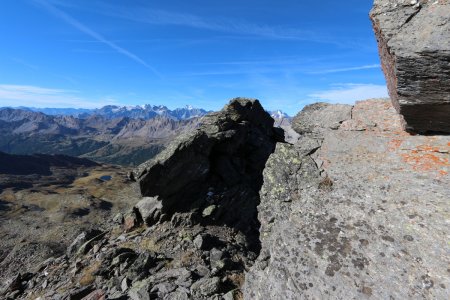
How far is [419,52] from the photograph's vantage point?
1125 centimetres

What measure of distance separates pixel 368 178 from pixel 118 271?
896 inches

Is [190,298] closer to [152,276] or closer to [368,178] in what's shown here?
[152,276]

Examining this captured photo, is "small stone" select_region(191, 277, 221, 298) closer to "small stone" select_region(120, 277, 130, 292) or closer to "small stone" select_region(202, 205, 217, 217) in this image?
"small stone" select_region(120, 277, 130, 292)

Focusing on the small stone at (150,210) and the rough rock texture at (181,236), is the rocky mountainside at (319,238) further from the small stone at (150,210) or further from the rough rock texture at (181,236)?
the small stone at (150,210)

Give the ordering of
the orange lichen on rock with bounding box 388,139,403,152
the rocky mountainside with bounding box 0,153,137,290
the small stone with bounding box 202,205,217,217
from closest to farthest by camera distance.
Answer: the orange lichen on rock with bounding box 388,139,403,152
the small stone with bounding box 202,205,217,217
the rocky mountainside with bounding box 0,153,137,290

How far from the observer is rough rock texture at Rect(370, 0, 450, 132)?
11188 mm

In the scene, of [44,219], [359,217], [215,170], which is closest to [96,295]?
[359,217]

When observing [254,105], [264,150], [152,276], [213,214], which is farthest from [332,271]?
[254,105]

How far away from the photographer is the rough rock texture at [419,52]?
11.2 metres

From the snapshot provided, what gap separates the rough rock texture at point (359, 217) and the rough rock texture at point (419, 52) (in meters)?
2.07

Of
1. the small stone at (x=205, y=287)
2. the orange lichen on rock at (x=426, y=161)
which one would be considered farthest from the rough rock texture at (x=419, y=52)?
the small stone at (x=205, y=287)

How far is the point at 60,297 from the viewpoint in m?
23.9

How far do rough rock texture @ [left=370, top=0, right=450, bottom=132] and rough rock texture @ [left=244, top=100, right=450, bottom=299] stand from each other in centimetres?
207

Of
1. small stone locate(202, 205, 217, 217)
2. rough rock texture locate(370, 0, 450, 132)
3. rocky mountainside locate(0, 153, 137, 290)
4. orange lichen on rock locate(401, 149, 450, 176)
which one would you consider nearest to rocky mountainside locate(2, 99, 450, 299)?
orange lichen on rock locate(401, 149, 450, 176)
